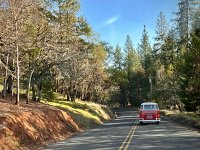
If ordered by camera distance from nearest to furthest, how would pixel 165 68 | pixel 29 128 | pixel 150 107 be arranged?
pixel 29 128
pixel 150 107
pixel 165 68

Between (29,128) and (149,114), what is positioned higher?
(149,114)

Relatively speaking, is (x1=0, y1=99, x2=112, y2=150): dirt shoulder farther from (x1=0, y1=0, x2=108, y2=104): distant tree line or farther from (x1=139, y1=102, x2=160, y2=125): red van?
(x1=139, y1=102, x2=160, y2=125): red van

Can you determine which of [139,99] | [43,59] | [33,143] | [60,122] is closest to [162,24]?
[139,99]

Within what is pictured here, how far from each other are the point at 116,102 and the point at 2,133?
383ft

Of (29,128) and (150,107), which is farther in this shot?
(150,107)

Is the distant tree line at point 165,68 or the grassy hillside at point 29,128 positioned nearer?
the grassy hillside at point 29,128

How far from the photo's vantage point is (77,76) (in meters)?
58.2

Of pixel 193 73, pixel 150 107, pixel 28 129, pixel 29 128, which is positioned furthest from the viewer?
pixel 193 73

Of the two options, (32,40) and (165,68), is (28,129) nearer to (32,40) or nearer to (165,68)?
(32,40)

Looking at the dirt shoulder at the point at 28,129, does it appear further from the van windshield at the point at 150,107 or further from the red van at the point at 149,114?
the van windshield at the point at 150,107

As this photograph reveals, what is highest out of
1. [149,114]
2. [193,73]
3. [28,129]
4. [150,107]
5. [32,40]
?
[32,40]

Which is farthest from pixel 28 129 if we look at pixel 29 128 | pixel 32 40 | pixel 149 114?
pixel 149 114

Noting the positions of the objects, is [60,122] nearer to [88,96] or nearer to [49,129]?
[49,129]

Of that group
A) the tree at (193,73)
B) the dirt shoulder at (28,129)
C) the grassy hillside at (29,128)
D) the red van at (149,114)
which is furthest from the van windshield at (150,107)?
the dirt shoulder at (28,129)
